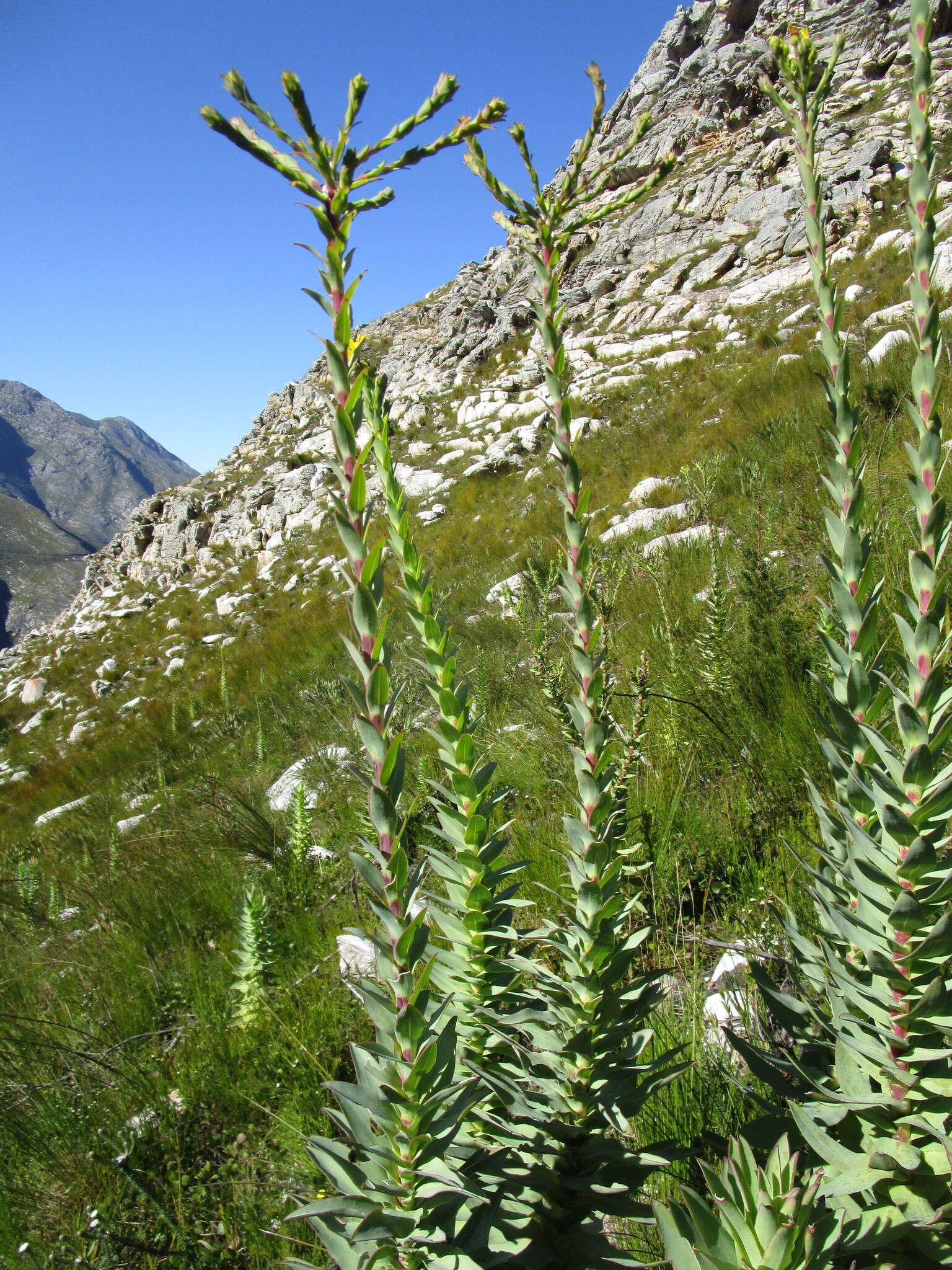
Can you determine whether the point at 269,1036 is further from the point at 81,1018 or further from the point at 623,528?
the point at 623,528

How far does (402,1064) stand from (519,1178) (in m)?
0.32

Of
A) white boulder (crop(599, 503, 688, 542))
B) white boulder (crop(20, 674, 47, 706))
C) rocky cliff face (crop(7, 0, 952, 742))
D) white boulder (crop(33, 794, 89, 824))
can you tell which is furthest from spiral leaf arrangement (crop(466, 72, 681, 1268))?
white boulder (crop(20, 674, 47, 706))

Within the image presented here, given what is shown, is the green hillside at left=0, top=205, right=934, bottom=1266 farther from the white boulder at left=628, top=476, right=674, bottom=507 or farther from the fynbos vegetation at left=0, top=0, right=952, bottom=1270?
the white boulder at left=628, top=476, right=674, bottom=507

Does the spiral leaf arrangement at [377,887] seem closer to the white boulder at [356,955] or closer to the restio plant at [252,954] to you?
the white boulder at [356,955]

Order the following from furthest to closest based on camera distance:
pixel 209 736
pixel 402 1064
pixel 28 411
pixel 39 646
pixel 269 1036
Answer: pixel 28 411
pixel 39 646
pixel 209 736
pixel 269 1036
pixel 402 1064

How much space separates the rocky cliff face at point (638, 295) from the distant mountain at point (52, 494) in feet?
244

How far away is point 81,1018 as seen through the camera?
2.63 m

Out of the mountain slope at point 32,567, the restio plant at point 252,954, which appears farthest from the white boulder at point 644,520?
the mountain slope at point 32,567

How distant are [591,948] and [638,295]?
2359 centimetres

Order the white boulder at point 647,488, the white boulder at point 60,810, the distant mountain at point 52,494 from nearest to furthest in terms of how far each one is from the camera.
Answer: the white boulder at point 60,810
the white boulder at point 647,488
the distant mountain at point 52,494

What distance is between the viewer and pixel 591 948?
958 mm

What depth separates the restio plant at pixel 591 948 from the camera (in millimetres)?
714

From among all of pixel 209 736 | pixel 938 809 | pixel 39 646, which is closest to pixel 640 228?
pixel 209 736

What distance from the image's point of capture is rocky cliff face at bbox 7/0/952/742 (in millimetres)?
16125
